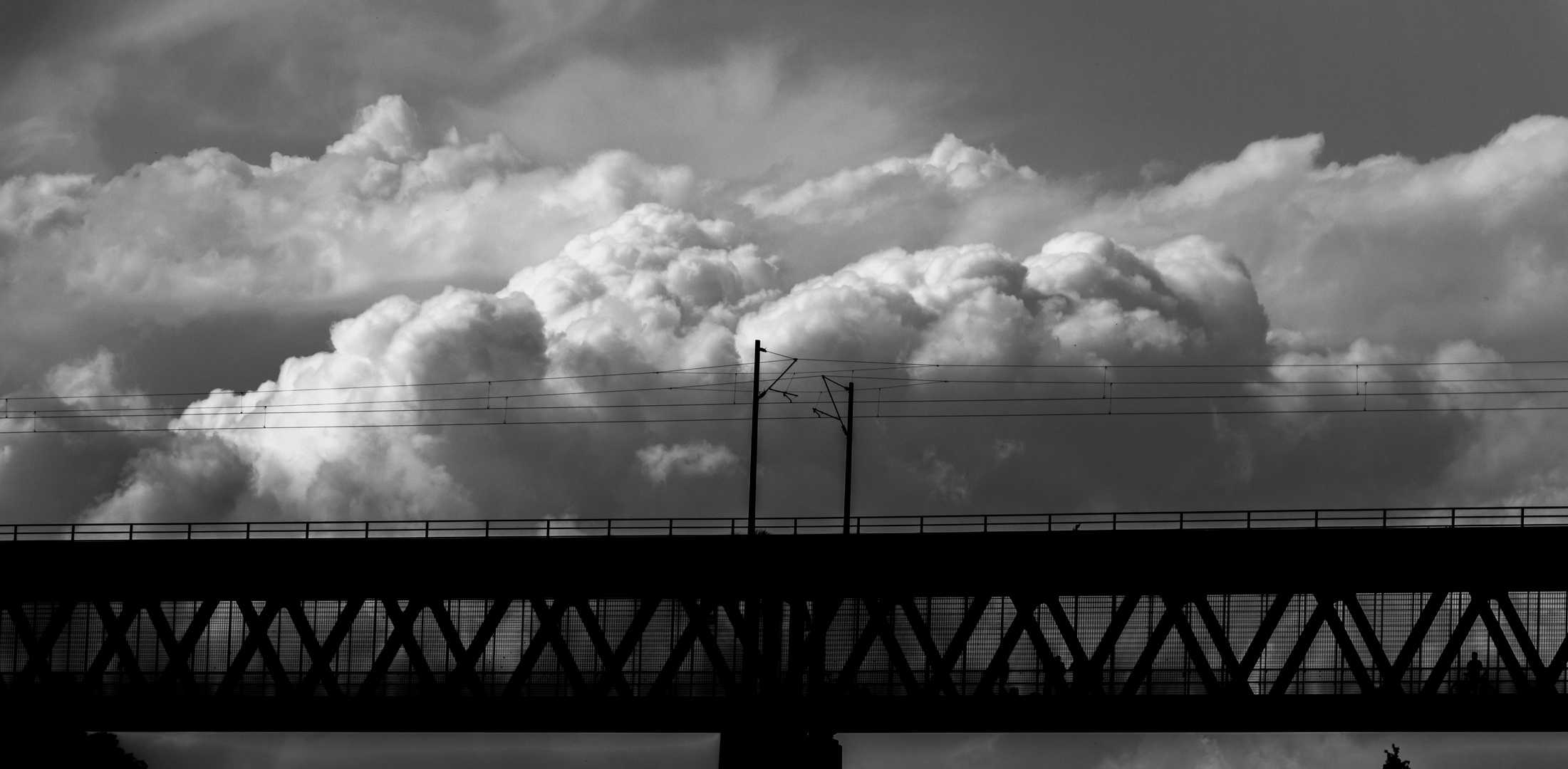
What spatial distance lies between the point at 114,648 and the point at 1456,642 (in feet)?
111

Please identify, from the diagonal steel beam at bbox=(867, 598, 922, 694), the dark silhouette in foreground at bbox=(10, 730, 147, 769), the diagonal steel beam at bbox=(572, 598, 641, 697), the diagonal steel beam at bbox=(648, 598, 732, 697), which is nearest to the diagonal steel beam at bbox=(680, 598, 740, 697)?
the diagonal steel beam at bbox=(648, 598, 732, 697)

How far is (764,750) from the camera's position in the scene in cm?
3897

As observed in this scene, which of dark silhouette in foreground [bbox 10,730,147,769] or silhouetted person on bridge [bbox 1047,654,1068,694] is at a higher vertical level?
silhouetted person on bridge [bbox 1047,654,1068,694]

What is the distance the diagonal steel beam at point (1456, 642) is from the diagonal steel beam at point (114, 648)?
32907mm

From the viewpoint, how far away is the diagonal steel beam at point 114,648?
129ft

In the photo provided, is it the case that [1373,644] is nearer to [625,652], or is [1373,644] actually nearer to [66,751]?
[625,652]

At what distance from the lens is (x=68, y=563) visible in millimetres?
40344

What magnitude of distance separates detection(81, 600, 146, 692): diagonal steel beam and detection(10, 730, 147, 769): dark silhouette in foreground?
5.85 metres

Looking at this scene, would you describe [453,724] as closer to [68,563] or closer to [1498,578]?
[68,563]

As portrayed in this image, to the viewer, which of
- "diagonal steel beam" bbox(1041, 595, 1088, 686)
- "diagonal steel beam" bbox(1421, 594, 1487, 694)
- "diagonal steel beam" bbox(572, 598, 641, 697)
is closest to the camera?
"diagonal steel beam" bbox(1421, 594, 1487, 694)

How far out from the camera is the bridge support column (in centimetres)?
3853

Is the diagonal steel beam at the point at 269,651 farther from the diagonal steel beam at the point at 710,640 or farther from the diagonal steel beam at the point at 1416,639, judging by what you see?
the diagonal steel beam at the point at 1416,639

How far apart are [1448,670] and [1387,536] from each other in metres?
3.59

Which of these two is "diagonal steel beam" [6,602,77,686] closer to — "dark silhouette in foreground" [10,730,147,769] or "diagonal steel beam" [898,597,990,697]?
"dark silhouette in foreground" [10,730,147,769]
